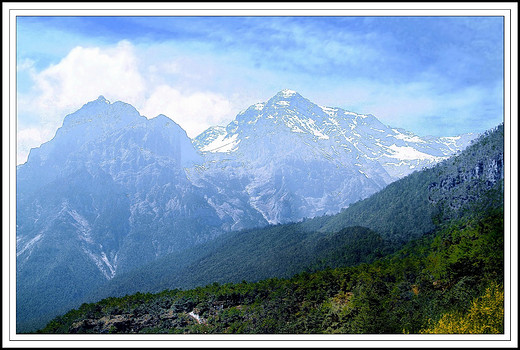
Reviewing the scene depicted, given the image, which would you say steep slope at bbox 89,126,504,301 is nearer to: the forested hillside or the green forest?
the green forest

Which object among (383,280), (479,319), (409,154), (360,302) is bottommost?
(360,302)

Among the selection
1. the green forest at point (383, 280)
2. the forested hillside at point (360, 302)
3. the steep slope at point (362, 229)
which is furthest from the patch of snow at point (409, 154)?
the forested hillside at point (360, 302)

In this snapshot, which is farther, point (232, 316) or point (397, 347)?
point (232, 316)

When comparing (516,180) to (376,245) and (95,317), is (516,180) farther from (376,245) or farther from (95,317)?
(376,245)

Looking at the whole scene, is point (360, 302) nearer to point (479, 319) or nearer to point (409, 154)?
point (479, 319)

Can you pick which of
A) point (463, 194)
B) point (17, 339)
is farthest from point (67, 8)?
point (463, 194)

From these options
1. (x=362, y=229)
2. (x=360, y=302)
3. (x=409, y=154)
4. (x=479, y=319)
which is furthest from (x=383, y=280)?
(x=409, y=154)

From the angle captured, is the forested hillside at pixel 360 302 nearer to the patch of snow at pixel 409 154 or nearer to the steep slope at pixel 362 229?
the steep slope at pixel 362 229

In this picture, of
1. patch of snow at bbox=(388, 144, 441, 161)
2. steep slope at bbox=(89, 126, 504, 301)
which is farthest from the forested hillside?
patch of snow at bbox=(388, 144, 441, 161)
